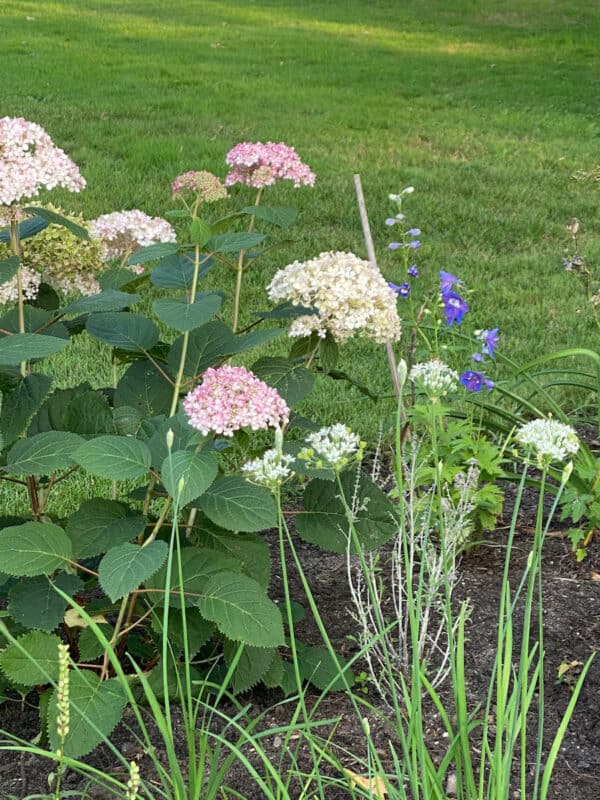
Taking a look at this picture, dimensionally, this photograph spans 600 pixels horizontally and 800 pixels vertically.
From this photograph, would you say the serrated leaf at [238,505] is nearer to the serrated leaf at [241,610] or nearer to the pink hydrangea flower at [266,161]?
the serrated leaf at [241,610]

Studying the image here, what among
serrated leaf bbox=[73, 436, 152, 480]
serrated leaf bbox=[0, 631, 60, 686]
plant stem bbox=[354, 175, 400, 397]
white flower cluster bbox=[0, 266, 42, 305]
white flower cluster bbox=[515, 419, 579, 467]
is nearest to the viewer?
white flower cluster bbox=[515, 419, 579, 467]

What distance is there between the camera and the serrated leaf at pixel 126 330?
2.01 metres

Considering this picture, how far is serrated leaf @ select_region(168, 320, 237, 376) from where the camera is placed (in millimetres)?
1968

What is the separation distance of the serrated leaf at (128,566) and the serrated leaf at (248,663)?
1.17 ft

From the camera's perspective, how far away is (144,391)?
6.77 feet

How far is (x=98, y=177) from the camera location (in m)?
6.82

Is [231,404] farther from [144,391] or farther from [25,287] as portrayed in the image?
[25,287]

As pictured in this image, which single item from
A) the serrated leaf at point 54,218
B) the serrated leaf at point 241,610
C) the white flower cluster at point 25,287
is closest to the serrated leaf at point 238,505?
the serrated leaf at point 241,610

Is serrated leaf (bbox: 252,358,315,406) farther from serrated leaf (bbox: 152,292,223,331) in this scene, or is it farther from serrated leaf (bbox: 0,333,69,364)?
serrated leaf (bbox: 0,333,69,364)

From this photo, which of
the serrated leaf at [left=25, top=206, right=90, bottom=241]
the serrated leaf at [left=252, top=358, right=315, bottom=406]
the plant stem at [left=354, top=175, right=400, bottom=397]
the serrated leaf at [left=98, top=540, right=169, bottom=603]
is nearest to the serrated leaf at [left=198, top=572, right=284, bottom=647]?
the serrated leaf at [left=98, top=540, right=169, bottom=603]

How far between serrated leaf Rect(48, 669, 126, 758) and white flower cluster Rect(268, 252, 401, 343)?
742mm

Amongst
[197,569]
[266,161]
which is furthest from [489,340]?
[197,569]

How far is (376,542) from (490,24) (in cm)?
1660

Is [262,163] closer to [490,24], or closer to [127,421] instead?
[127,421]
